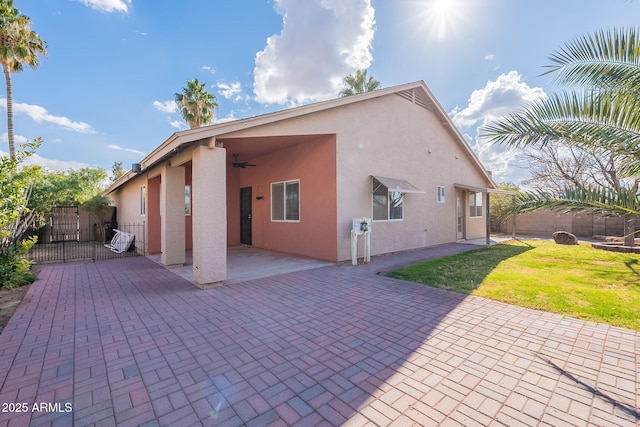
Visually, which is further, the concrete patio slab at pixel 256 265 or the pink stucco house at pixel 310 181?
the concrete patio slab at pixel 256 265

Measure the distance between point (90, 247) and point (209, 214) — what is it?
43.0ft

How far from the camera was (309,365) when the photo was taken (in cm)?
335

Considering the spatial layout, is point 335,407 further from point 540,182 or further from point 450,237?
point 540,182

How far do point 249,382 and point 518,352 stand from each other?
3357 mm

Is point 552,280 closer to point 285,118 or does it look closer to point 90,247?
point 285,118

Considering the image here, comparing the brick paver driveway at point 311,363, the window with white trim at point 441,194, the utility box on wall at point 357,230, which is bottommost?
the brick paver driveway at point 311,363

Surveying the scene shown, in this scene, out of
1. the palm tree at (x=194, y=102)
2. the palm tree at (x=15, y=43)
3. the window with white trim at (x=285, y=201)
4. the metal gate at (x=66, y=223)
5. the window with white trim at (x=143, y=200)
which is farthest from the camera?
the palm tree at (x=194, y=102)

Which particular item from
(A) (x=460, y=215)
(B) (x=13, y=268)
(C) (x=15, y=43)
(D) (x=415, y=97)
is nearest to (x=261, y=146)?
(B) (x=13, y=268)

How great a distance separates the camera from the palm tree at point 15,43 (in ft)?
47.7

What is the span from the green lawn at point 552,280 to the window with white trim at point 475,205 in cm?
670

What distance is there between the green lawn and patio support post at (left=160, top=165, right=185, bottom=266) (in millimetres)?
7109

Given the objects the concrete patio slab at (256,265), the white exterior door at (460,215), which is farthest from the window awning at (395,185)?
the white exterior door at (460,215)

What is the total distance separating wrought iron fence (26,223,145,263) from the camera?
11.7m

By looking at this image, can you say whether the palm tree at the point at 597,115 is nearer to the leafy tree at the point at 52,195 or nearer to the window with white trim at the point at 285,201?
the window with white trim at the point at 285,201
